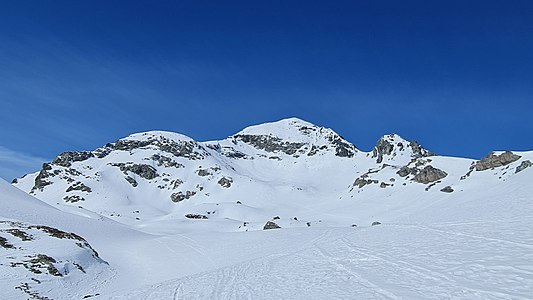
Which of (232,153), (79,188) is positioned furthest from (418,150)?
(79,188)

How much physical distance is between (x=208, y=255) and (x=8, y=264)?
14.2m

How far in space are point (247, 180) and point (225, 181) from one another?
7.56m

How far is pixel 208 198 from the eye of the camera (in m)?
124

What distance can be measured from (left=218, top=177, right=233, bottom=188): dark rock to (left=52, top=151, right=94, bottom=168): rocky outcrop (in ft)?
191

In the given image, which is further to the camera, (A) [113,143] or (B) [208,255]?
(A) [113,143]

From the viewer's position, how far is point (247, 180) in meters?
134

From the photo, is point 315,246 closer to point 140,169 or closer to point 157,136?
point 140,169

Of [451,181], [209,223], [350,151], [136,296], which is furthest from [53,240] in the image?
[350,151]

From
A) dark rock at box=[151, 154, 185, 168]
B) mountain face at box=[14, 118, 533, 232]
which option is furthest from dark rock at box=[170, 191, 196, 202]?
dark rock at box=[151, 154, 185, 168]

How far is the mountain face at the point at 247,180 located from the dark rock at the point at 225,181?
0.37 meters

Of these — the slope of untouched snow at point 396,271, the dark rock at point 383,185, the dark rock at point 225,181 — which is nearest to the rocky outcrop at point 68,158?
the dark rock at point 225,181

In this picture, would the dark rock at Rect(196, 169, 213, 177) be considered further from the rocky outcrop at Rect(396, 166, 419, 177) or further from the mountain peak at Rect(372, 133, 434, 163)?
the rocky outcrop at Rect(396, 166, 419, 177)

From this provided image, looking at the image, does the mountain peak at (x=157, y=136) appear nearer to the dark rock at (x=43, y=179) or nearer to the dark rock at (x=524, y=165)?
the dark rock at (x=43, y=179)

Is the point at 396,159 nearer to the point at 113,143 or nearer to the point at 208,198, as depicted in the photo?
the point at 208,198
